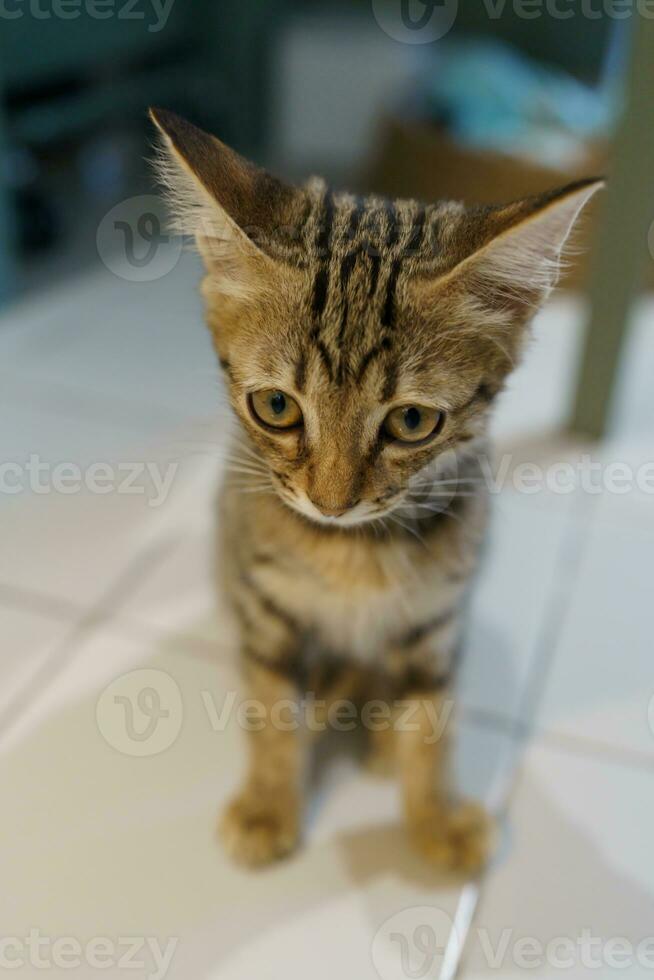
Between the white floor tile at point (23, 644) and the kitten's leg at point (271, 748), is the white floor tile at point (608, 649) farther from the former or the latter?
the white floor tile at point (23, 644)

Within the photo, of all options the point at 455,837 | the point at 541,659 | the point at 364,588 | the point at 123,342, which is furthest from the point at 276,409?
the point at 123,342

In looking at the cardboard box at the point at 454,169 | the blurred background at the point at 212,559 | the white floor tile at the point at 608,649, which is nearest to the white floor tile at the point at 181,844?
the blurred background at the point at 212,559

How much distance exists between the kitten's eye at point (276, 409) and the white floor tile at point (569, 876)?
1.63 feet

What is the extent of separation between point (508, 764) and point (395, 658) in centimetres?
20

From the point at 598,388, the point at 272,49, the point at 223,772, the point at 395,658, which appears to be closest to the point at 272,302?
the point at 395,658

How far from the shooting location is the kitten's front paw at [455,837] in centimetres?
83

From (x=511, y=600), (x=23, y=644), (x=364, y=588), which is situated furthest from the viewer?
(x=511, y=600)

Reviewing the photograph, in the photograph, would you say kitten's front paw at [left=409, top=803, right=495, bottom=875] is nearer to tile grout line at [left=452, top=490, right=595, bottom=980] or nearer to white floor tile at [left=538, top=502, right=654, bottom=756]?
tile grout line at [left=452, top=490, right=595, bottom=980]

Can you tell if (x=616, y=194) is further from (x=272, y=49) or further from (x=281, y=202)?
(x=272, y=49)

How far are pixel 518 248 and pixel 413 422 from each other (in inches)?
5.9

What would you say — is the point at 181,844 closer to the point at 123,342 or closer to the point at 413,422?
the point at 413,422

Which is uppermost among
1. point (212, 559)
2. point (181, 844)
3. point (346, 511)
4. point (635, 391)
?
point (346, 511)

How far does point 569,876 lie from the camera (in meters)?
0.84

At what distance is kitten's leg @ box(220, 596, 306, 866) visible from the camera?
0.84 meters
